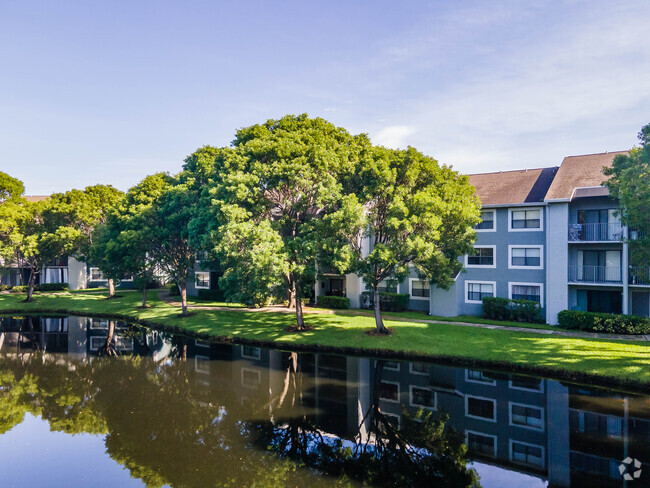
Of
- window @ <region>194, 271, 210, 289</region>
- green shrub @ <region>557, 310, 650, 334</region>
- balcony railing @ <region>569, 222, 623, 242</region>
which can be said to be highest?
balcony railing @ <region>569, 222, 623, 242</region>

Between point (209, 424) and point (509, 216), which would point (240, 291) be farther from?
point (509, 216)

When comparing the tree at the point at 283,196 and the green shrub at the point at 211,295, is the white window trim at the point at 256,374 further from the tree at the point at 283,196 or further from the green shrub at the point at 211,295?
the green shrub at the point at 211,295

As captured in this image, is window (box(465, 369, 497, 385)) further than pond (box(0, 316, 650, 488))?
Yes

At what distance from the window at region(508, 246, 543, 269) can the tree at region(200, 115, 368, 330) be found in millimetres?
13761

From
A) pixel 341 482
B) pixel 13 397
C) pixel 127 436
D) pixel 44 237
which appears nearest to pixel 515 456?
pixel 341 482

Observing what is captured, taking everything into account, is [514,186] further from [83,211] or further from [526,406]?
[83,211]

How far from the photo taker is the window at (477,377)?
18594 mm

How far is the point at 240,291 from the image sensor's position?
25.5m

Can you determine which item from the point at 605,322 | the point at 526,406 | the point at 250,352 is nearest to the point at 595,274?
the point at 605,322

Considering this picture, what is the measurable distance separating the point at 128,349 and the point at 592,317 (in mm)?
29122

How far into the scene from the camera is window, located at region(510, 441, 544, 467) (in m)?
11.8

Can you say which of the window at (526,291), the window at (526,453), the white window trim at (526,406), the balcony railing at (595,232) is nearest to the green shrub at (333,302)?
the window at (526,291)

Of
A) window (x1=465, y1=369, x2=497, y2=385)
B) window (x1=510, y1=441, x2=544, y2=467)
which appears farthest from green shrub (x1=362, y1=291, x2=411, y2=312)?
window (x1=510, y1=441, x2=544, y2=467)

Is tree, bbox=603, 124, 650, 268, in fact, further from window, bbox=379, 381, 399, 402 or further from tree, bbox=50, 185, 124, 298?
tree, bbox=50, 185, 124, 298
